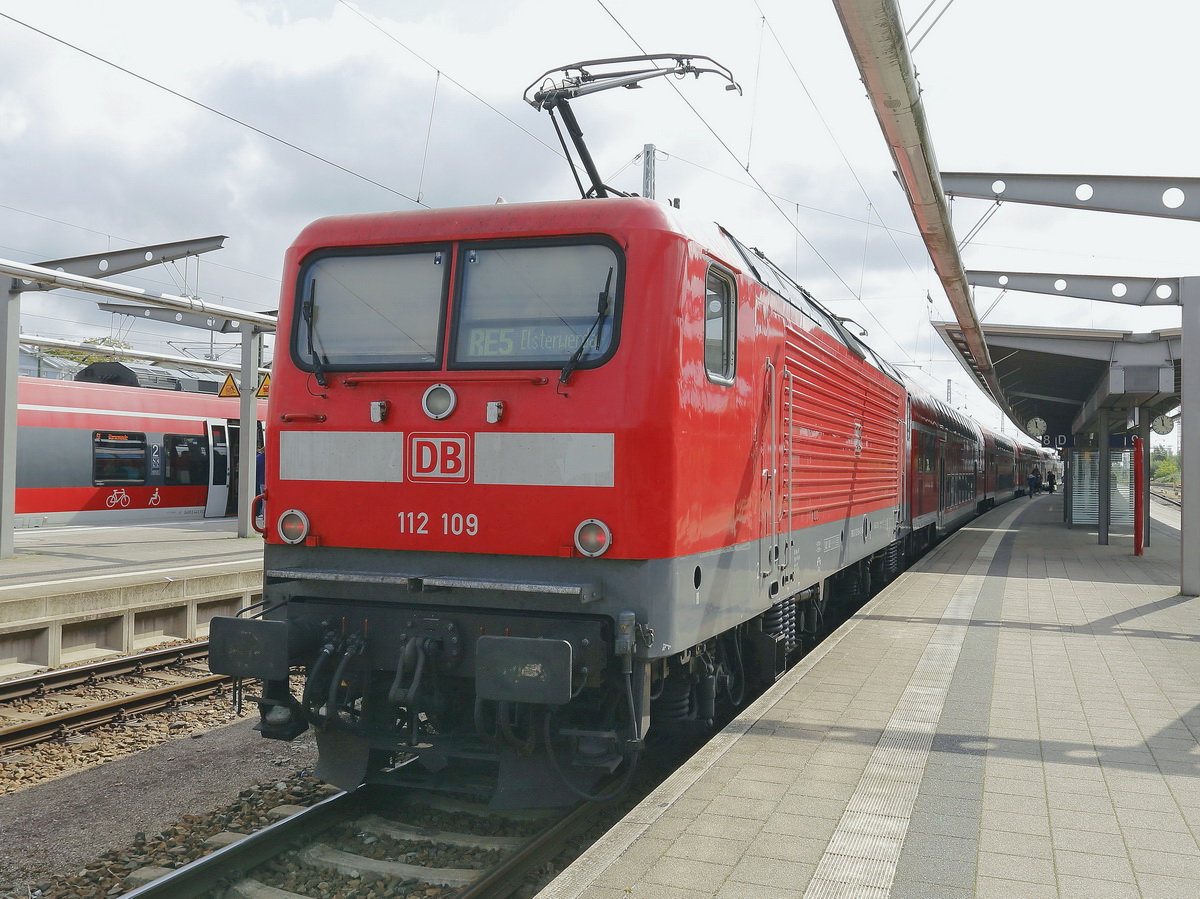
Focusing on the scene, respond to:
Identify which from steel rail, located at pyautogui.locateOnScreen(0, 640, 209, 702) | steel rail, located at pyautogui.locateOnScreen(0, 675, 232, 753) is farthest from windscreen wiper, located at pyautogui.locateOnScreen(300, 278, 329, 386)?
steel rail, located at pyautogui.locateOnScreen(0, 640, 209, 702)

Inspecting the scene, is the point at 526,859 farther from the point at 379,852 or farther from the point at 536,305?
the point at 536,305

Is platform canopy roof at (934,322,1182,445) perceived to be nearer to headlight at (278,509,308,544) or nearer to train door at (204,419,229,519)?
train door at (204,419,229,519)

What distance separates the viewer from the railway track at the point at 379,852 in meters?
4.40

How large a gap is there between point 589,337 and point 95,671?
674 centimetres

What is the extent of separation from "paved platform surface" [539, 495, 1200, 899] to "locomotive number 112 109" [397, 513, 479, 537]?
5.13 feet

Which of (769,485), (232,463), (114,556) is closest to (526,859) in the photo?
(769,485)

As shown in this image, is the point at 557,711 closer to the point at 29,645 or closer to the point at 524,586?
the point at 524,586

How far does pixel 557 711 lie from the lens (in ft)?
15.8

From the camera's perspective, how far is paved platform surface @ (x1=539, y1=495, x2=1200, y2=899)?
12.5ft

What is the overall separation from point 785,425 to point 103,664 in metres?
6.70

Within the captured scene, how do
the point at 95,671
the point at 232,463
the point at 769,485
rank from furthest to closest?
the point at 232,463, the point at 95,671, the point at 769,485

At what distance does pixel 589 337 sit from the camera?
4.79 meters

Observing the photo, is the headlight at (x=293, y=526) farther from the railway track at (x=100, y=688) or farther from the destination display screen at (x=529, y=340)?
the railway track at (x=100, y=688)

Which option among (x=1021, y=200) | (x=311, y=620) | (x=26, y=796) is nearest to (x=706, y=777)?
(x=311, y=620)
